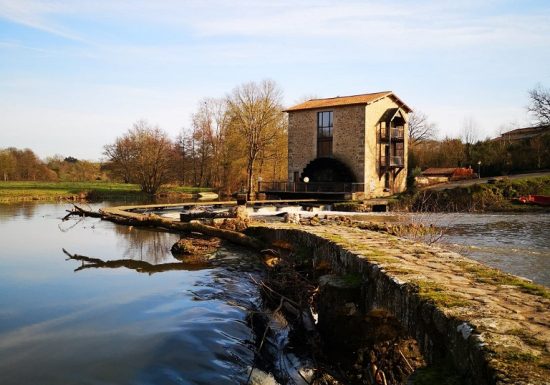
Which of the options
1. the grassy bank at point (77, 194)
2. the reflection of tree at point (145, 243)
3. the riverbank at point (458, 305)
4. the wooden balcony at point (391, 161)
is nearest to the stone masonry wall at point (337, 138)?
the wooden balcony at point (391, 161)

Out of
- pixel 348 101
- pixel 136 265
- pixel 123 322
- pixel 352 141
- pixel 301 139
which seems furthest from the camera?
pixel 301 139

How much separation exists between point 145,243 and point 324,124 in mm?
24770

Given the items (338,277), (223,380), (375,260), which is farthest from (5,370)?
(375,260)

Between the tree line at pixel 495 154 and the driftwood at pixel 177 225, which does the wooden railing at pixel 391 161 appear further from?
the driftwood at pixel 177 225

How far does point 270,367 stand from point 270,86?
41.8 meters

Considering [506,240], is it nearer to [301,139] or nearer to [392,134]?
[392,134]

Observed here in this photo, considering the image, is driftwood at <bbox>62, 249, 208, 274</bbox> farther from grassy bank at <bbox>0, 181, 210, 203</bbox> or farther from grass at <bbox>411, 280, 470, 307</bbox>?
grassy bank at <bbox>0, 181, 210, 203</bbox>

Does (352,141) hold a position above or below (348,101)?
below

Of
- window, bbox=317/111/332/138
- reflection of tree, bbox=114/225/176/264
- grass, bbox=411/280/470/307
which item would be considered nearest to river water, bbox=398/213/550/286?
grass, bbox=411/280/470/307

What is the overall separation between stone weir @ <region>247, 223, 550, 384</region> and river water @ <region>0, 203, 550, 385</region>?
199 cm

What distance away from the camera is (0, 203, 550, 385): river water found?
212 inches

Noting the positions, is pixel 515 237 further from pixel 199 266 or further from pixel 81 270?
pixel 81 270

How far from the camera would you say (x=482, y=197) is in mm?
27641

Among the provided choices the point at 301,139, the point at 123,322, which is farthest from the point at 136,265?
the point at 301,139
